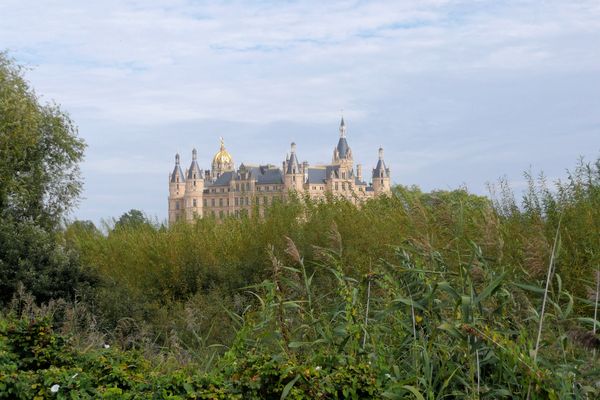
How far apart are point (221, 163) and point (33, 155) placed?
104m

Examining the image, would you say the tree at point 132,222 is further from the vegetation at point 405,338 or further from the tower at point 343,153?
the tower at point 343,153

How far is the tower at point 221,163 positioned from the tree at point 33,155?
100 metres

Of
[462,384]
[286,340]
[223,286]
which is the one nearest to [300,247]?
[223,286]

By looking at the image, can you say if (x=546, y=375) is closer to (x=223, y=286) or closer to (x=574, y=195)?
(x=574, y=195)

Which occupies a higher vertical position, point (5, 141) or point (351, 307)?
point (5, 141)

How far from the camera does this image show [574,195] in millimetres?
8992

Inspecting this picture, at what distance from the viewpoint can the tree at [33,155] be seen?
67.1 ft

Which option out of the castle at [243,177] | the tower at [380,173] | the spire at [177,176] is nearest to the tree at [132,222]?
the castle at [243,177]

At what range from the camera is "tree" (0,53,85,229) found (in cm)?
2044

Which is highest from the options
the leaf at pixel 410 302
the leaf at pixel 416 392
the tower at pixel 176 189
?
the tower at pixel 176 189

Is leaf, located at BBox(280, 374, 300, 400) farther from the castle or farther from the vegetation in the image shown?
the castle

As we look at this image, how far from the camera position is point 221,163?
12625cm

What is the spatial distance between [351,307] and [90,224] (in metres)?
17.8

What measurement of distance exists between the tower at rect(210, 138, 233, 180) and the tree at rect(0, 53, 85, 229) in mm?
100111
